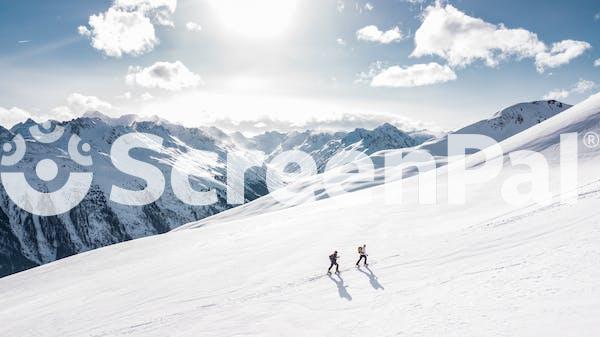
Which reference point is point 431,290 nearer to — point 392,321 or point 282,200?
point 392,321

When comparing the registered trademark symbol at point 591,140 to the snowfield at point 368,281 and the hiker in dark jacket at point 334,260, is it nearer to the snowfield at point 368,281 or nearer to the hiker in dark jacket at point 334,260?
the snowfield at point 368,281

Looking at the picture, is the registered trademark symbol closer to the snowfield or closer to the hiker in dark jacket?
the snowfield

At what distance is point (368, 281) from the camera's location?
20.0m

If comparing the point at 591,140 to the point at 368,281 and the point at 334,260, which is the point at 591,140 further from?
the point at 368,281

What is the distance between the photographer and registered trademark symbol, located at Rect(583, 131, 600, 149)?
43.0 m

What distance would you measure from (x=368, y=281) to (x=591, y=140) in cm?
3961

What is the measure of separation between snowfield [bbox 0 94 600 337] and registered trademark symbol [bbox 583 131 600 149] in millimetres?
1676

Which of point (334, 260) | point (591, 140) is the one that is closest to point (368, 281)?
point (334, 260)

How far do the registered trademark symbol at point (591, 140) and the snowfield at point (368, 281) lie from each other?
66.0 inches

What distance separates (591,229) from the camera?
764 inches

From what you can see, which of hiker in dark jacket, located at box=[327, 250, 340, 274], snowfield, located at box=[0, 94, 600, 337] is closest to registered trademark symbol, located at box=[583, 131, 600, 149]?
snowfield, located at box=[0, 94, 600, 337]

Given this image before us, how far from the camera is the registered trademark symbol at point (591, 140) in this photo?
43003mm

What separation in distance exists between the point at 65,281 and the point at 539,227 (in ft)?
A: 127

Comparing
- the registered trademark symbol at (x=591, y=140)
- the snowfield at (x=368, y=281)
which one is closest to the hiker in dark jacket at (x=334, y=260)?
the snowfield at (x=368, y=281)
